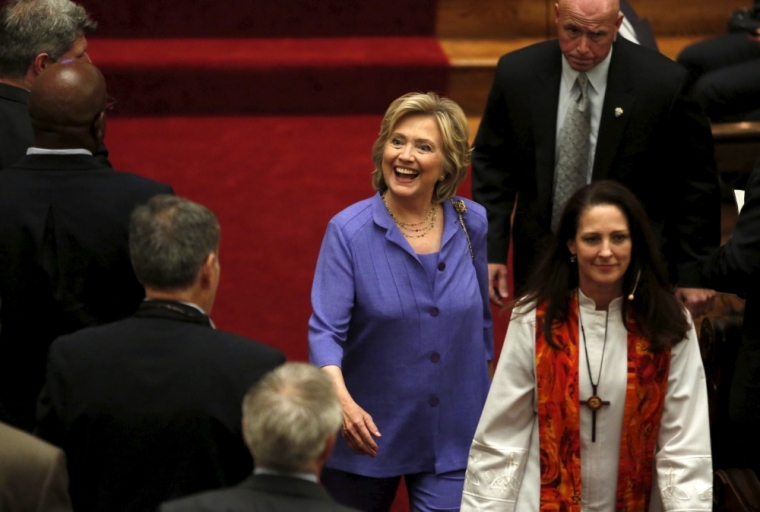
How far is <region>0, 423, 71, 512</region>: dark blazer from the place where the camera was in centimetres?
194

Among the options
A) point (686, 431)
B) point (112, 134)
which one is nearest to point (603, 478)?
point (686, 431)

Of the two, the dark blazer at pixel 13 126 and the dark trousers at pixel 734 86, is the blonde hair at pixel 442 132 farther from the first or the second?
the dark trousers at pixel 734 86

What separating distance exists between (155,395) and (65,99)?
92cm

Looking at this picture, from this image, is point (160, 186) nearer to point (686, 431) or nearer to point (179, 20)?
point (686, 431)

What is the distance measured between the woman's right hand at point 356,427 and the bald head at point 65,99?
816 millimetres

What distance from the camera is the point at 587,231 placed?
9.23 feet

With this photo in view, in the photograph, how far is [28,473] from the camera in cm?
196

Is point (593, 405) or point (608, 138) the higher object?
point (608, 138)

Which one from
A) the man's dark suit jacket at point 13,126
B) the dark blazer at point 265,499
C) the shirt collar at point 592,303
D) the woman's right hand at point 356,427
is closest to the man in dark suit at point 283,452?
the dark blazer at point 265,499

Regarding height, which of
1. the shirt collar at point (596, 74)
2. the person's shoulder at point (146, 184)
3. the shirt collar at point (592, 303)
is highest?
the shirt collar at point (596, 74)

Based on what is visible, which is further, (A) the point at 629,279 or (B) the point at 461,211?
(B) the point at 461,211

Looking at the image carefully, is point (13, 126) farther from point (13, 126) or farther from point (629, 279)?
point (629, 279)

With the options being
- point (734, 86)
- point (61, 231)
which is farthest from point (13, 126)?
point (734, 86)

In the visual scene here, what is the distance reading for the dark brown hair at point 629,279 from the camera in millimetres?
2781
